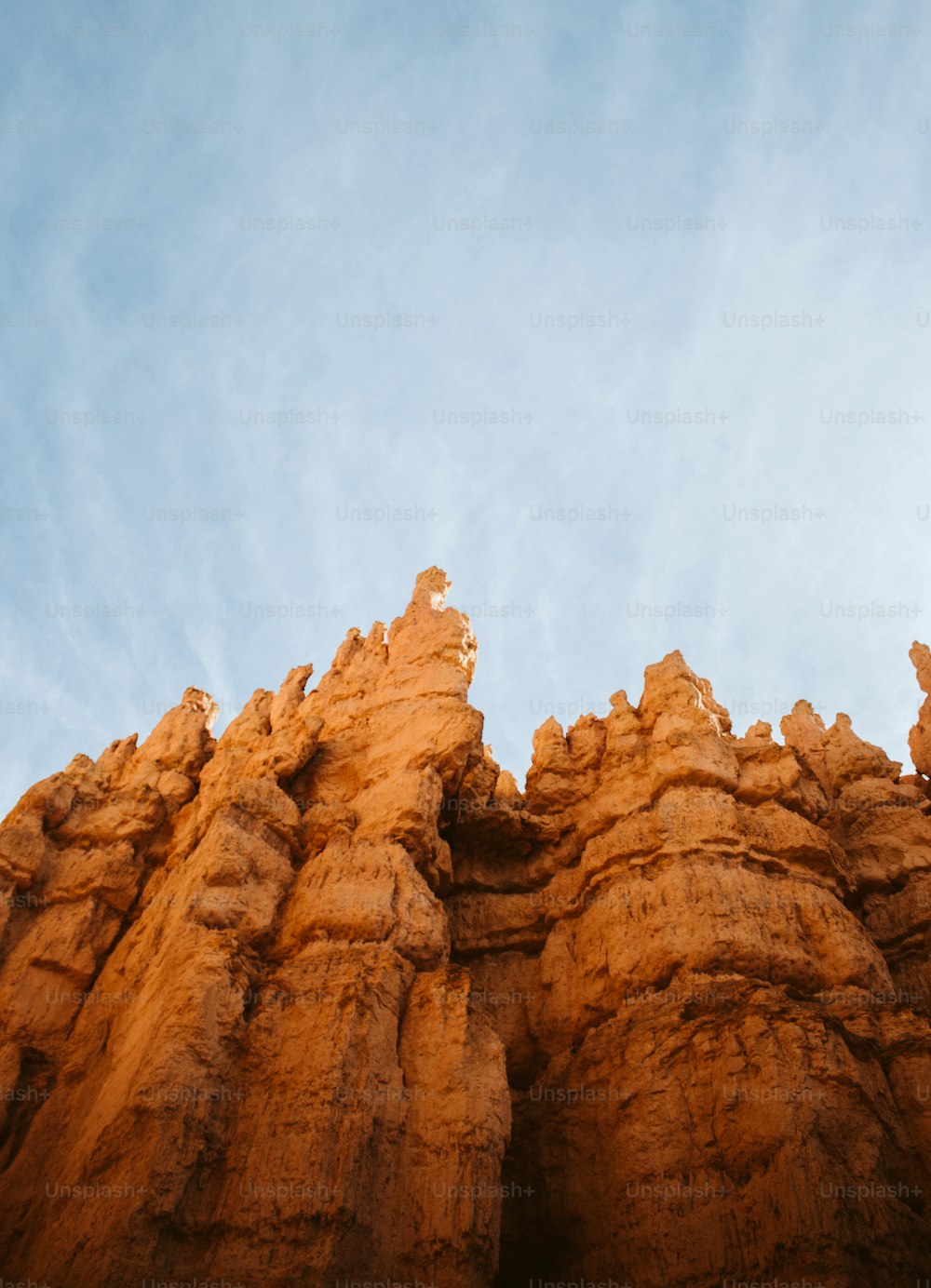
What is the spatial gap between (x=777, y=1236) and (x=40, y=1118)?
550 inches

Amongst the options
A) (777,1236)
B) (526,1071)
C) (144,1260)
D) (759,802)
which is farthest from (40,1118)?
(759,802)

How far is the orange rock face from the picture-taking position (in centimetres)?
1512

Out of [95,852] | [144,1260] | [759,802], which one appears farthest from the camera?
[759,802]

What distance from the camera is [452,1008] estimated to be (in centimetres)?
1827

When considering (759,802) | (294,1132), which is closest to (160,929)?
(294,1132)

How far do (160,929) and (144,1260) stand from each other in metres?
7.09

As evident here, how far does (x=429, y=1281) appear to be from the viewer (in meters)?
14.7

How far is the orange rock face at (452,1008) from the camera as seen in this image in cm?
1512

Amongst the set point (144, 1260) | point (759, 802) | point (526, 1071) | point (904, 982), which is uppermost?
point (759, 802)

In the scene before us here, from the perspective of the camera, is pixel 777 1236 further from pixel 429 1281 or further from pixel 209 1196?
pixel 209 1196

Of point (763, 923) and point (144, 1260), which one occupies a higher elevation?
point (763, 923)

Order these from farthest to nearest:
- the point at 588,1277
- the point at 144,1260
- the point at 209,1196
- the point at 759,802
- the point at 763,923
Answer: the point at 759,802, the point at 763,923, the point at 588,1277, the point at 209,1196, the point at 144,1260

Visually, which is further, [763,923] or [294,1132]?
[763,923]

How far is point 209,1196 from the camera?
15164 mm
